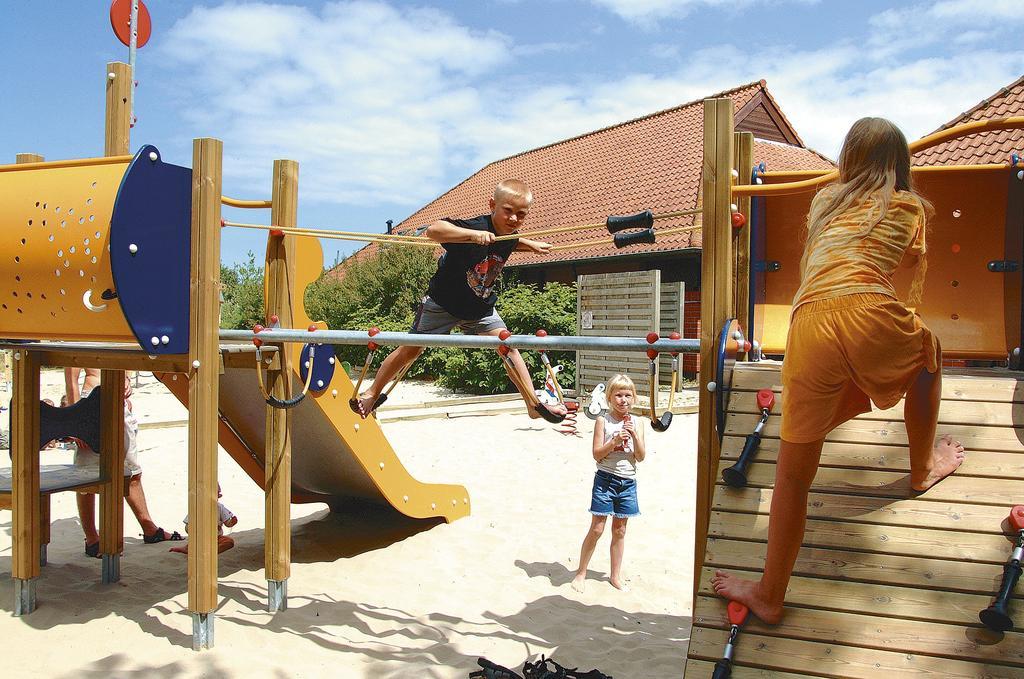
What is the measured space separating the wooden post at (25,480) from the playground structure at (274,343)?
0.04 feet

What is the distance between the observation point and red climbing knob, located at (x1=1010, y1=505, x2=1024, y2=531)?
2.59 meters

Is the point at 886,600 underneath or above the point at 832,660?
above

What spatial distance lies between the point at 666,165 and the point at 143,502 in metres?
15.1

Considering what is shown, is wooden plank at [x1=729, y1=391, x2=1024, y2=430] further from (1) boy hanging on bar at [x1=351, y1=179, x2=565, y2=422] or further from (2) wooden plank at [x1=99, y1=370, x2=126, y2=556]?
(2) wooden plank at [x1=99, y1=370, x2=126, y2=556]

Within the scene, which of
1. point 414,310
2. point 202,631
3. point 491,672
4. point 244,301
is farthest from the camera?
point 244,301

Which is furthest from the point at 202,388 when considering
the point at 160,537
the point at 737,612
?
the point at 737,612

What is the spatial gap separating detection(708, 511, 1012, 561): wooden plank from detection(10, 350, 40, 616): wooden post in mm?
4014

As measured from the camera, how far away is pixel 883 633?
2.48 metres

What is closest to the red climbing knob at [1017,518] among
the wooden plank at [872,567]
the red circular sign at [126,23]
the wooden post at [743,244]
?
the wooden plank at [872,567]

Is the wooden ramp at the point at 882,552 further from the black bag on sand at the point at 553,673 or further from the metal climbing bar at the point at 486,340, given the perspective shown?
the black bag on sand at the point at 553,673

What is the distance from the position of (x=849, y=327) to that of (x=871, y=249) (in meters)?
0.27

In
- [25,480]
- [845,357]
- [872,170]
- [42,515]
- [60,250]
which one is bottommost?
[42,515]

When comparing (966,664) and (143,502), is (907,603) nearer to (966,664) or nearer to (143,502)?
(966,664)

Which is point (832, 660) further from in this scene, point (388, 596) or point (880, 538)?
point (388, 596)
